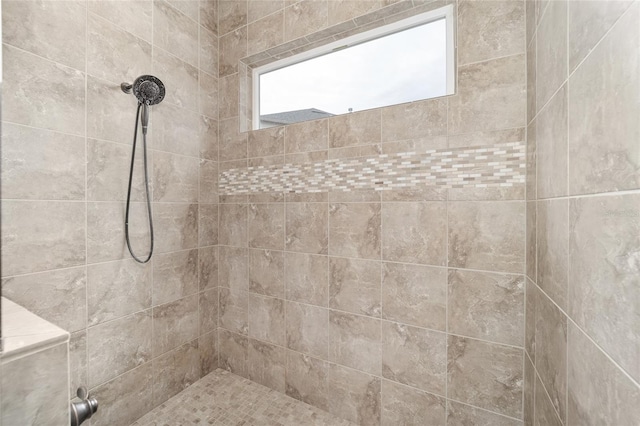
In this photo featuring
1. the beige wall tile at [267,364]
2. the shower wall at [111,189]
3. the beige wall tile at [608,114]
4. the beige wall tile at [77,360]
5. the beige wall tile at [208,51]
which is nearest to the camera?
the beige wall tile at [608,114]

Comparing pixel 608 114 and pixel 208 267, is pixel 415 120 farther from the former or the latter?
pixel 208 267

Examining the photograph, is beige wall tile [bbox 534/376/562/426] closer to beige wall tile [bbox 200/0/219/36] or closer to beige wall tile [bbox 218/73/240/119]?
beige wall tile [bbox 218/73/240/119]

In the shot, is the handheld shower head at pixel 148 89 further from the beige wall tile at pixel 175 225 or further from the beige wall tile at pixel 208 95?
the beige wall tile at pixel 175 225

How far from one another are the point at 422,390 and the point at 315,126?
147cm

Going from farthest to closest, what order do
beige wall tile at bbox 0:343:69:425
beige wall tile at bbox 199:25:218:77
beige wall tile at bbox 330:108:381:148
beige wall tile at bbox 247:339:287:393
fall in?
beige wall tile at bbox 199:25:218:77, beige wall tile at bbox 247:339:287:393, beige wall tile at bbox 330:108:381:148, beige wall tile at bbox 0:343:69:425

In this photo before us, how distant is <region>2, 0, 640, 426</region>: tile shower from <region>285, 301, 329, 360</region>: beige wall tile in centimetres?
1

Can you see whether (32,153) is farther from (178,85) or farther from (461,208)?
(461,208)

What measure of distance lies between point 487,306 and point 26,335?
61.1 inches

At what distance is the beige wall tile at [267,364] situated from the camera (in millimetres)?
1760

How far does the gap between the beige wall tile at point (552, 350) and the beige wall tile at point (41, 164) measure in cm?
189

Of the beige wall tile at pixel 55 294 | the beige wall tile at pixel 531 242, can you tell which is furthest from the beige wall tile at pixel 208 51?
the beige wall tile at pixel 531 242

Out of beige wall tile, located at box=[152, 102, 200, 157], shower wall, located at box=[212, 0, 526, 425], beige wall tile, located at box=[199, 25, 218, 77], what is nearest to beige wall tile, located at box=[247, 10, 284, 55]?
shower wall, located at box=[212, 0, 526, 425]

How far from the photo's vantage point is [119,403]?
1.45m

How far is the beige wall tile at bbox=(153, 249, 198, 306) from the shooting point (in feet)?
5.39
